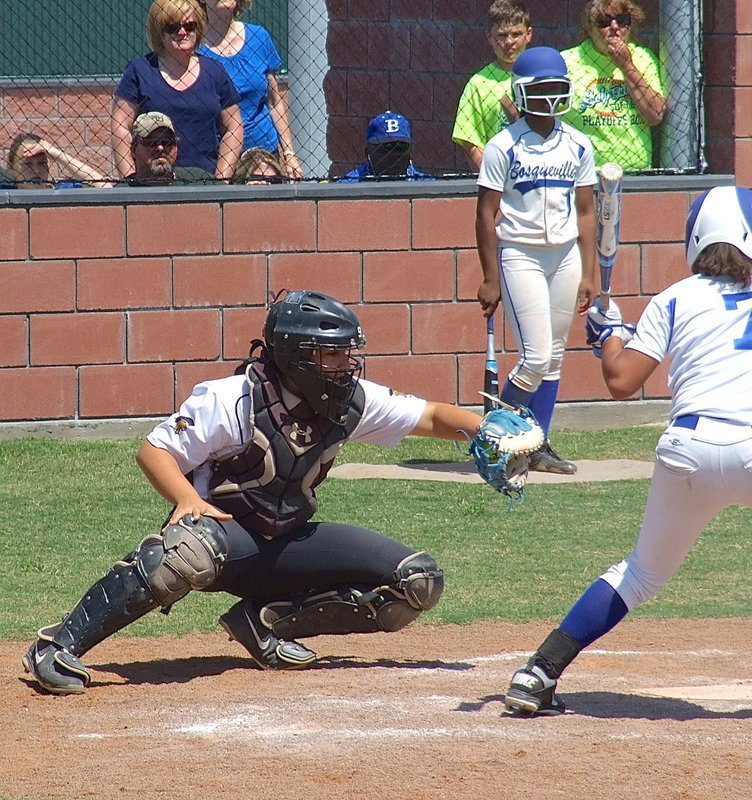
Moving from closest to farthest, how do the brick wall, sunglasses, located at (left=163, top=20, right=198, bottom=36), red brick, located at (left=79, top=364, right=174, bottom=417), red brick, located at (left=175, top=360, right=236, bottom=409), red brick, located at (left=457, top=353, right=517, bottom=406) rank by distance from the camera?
1. sunglasses, located at (left=163, top=20, right=198, bottom=36)
2. the brick wall
3. red brick, located at (left=79, top=364, right=174, bottom=417)
4. red brick, located at (left=175, top=360, right=236, bottom=409)
5. red brick, located at (left=457, top=353, right=517, bottom=406)

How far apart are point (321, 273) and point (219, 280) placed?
0.62m

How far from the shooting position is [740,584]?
5.71 metres

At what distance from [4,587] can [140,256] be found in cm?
313

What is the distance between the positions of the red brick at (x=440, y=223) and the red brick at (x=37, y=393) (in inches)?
89.8

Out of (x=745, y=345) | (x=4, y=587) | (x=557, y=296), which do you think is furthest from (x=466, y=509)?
(x=745, y=345)

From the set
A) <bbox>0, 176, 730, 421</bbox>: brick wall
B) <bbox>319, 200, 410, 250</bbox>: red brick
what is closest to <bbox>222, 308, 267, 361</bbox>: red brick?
Result: <bbox>0, 176, 730, 421</bbox>: brick wall

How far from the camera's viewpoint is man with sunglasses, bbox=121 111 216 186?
26.9ft

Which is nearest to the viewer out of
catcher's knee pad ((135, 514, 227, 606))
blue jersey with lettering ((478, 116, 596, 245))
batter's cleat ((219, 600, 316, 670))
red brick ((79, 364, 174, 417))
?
catcher's knee pad ((135, 514, 227, 606))

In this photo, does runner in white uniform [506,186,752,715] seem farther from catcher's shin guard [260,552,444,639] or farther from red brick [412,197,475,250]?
red brick [412,197,475,250]

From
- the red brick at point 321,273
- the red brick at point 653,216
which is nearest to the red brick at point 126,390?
the red brick at point 321,273

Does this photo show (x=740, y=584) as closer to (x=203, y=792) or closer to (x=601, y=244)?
(x=601, y=244)

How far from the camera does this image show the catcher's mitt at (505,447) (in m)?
4.25

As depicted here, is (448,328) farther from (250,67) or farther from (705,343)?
(705,343)

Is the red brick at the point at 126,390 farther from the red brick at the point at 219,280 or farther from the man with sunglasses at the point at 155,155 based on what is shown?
the man with sunglasses at the point at 155,155
